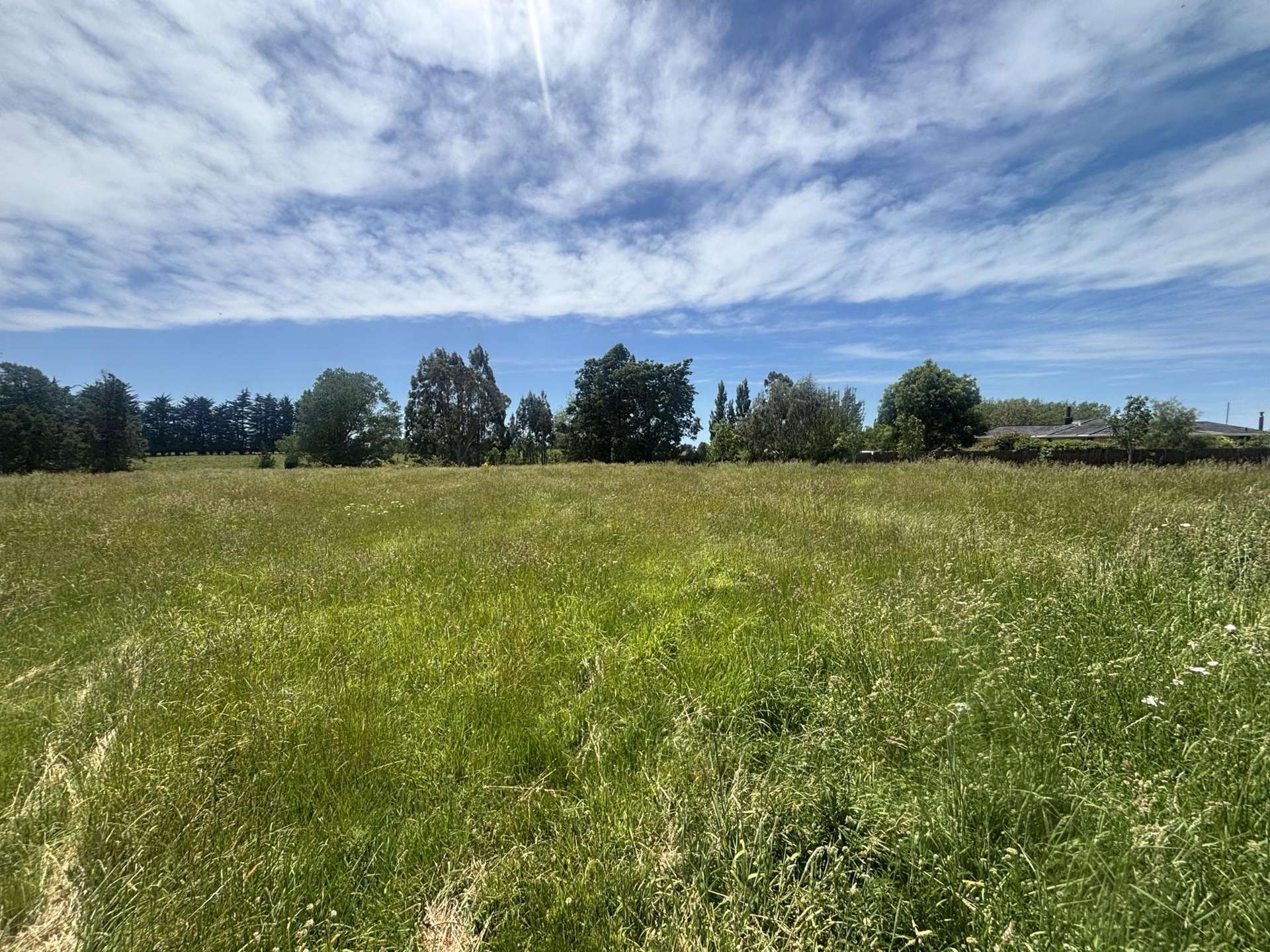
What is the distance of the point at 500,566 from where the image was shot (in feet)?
17.8

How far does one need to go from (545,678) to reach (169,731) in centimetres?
209

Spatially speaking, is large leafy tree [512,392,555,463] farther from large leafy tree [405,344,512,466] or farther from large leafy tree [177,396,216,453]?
large leafy tree [177,396,216,453]

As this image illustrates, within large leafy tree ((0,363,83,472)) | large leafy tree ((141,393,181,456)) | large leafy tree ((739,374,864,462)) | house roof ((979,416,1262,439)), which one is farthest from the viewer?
large leafy tree ((141,393,181,456))

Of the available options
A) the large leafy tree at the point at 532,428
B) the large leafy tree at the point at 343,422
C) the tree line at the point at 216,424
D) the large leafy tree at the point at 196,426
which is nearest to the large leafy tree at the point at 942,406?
the large leafy tree at the point at 532,428

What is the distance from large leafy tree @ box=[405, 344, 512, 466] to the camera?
49.4 meters

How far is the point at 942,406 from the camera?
160ft

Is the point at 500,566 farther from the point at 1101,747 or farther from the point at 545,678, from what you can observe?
the point at 1101,747

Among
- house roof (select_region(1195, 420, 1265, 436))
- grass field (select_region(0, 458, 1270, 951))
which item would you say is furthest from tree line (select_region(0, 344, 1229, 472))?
grass field (select_region(0, 458, 1270, 951))

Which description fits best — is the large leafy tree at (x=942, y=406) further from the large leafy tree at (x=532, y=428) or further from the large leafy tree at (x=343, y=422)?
the large leafy tree at (x=343, y=422)

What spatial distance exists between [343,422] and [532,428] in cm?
2282

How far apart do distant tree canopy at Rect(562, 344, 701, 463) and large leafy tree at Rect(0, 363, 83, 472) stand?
48264 mm

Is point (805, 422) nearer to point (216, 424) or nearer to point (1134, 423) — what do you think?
point (1134, 423)

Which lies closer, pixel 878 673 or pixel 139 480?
pixel 878 673


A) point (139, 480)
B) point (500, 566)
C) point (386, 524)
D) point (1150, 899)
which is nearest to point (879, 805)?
point (1150, 899)
